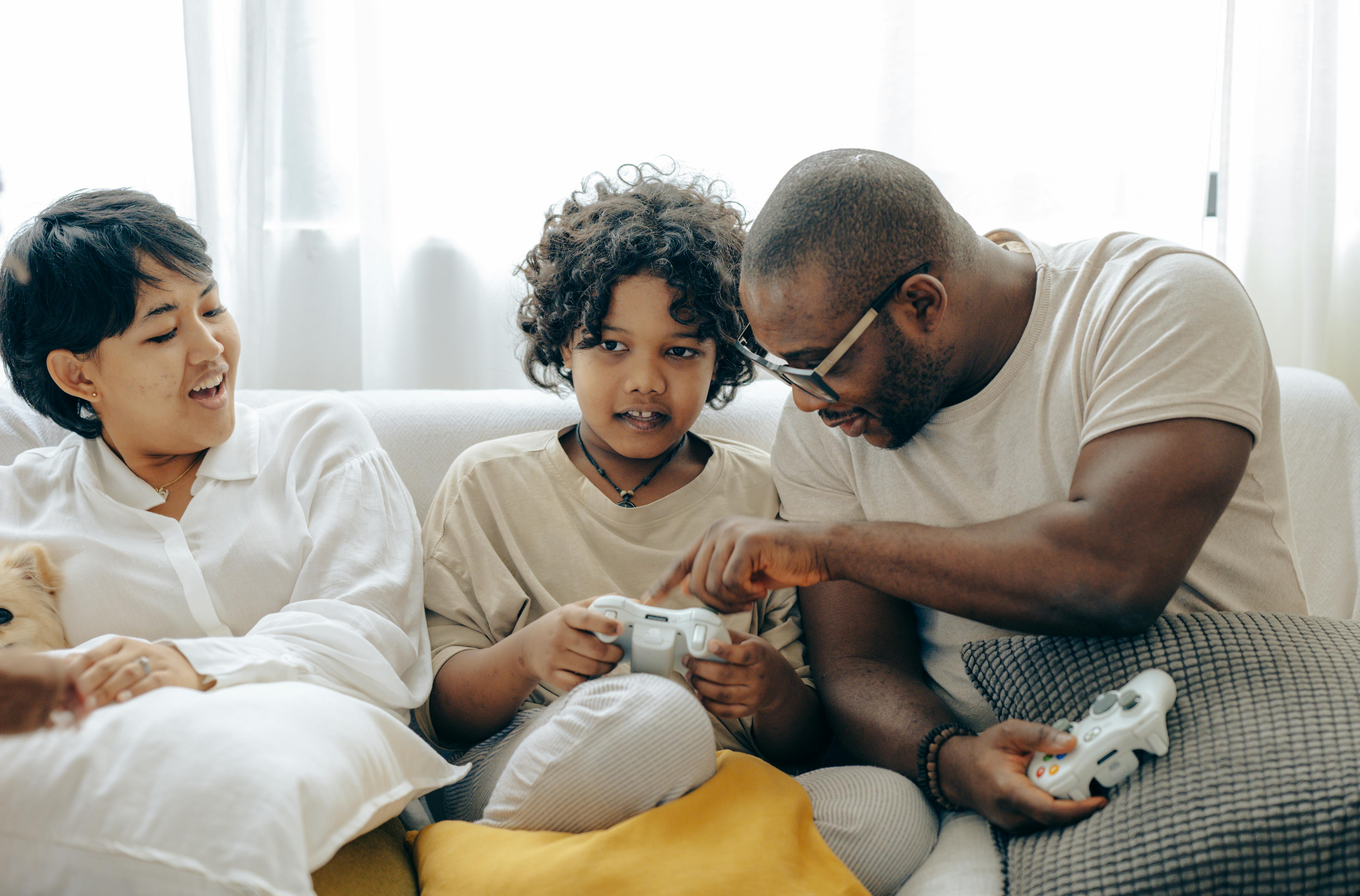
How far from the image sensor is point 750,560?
116 centimetres

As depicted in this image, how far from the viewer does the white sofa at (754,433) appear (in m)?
1.53

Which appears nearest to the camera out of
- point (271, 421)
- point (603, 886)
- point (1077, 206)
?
point (603, 886)

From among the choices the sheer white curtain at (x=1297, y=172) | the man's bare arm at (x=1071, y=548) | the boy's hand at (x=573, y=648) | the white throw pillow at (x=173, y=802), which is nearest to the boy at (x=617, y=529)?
the boy's hand at (x=573, y=648)

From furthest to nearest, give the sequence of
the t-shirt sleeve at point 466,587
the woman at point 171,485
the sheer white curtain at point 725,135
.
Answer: the sheer white curtain at point 725,135
the t-shirt sleeve at point 466,587
the woman at point 171,485

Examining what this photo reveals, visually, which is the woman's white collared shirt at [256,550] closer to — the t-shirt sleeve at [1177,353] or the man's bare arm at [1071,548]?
the man's bare arm at [1071,548]

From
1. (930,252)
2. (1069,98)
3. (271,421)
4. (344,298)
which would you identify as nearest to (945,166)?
(1069,98)

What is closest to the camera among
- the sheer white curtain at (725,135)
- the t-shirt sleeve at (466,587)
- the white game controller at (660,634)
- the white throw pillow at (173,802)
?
the white throw pillow at (173,802)

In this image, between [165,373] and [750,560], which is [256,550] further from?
[750,560]

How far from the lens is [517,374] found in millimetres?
2137

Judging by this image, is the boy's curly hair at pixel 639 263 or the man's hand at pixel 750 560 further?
the boy's curly hair at pixel 639 263

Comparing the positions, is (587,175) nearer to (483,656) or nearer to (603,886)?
(483,656)

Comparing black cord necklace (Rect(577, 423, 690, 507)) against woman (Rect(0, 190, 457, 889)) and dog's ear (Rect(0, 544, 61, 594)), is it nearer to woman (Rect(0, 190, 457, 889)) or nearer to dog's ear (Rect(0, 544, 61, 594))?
woman (Rect(0, 190, 457, 889))

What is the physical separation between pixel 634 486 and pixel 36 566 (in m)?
0.84

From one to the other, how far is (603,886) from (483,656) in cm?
48
